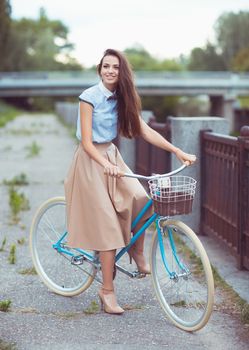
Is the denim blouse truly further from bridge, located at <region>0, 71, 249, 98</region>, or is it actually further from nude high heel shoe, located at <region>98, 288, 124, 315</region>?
bridge, located at <region>0, 71, 249, 98</region>

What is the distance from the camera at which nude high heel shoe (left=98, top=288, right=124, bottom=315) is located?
4.90m

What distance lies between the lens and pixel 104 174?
4.70m

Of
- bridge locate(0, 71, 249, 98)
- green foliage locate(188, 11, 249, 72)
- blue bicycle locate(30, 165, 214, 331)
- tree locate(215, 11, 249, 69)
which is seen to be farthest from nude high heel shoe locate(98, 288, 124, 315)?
tree locate(215, 11, 249, 69)

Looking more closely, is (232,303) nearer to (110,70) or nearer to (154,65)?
(110,70)

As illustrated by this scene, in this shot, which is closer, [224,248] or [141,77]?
[224,248]

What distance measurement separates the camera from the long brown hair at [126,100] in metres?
4.72

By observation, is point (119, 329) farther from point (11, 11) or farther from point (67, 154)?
point (11, 11)

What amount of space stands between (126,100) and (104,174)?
50 centimetres

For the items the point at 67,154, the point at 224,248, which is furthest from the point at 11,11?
the point at 224,248

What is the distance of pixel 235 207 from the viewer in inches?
254

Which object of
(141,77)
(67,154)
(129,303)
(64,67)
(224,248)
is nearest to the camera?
(129,303)

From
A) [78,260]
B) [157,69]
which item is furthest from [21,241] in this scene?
[157,69]

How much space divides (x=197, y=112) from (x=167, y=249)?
285ft

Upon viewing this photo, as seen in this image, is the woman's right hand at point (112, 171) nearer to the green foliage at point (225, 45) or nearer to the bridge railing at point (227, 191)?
the bridge railing at point (227, 191)
